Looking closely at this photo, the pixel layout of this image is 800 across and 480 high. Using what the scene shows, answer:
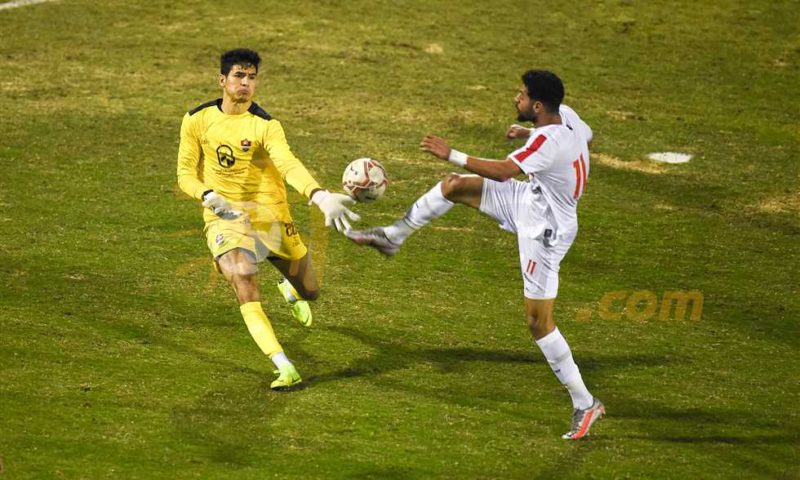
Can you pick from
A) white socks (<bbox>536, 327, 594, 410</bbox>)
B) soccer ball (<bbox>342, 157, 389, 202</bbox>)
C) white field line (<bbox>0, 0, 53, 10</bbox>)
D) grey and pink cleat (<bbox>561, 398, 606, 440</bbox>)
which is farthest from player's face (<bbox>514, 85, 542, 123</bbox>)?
white field line (<bbox>0, 0, 53, 10</bbox>)

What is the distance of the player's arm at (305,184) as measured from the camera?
993cm

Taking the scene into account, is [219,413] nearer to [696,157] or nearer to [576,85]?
[696,157]

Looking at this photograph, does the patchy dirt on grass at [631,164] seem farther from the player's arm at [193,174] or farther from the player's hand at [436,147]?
the player's hand at [436,147]

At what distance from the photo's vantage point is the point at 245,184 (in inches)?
427

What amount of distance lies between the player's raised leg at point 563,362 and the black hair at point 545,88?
1.47m

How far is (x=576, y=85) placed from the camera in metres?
20.6

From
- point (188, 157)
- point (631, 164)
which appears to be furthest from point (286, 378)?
point (631, 164)

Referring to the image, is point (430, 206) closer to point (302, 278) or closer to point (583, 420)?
point (302, 278)

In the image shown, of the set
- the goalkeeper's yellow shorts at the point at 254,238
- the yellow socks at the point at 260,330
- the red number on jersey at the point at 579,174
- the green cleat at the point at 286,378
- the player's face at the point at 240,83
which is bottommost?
the green cleat at the point at 286,378

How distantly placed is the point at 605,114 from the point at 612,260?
567cm

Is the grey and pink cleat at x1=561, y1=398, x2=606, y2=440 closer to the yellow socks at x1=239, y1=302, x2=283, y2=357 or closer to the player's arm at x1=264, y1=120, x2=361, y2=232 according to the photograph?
the player's arm at x1=264, y1=120, x2=361, y2=232

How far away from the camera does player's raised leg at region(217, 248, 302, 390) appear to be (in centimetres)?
1024

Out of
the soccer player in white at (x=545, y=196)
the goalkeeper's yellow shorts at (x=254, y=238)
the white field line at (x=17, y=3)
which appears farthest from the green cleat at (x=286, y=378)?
the white field line at (x=17, y=3)

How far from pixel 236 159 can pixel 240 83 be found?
0.62m
